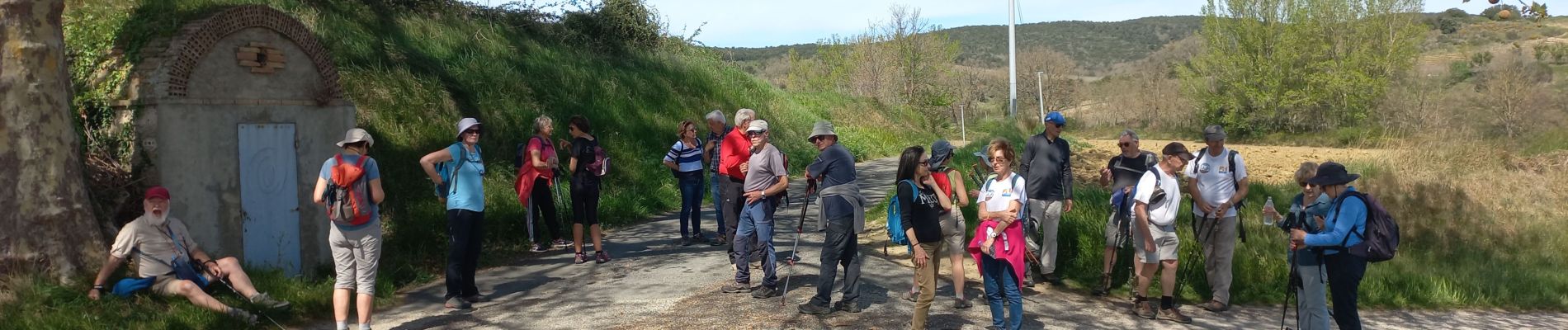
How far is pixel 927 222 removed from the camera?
590 centimetres

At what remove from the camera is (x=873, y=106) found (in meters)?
34.4

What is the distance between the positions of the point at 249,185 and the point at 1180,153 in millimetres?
6741

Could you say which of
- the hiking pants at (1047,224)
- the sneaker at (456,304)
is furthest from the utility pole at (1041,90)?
the sneaker at (456,304)

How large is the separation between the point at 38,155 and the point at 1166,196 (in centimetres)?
736

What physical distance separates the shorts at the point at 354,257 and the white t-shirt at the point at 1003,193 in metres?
3.68

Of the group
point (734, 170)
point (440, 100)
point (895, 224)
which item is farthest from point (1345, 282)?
point (440, 100)

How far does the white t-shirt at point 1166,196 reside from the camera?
20.7 feet

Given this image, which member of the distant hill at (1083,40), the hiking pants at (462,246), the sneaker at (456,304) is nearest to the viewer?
the hiking pants at (462,246)

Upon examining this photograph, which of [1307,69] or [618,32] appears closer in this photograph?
[618,32]

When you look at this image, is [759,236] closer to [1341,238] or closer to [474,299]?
[474,299]

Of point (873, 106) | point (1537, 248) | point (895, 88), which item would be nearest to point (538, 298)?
point (1537, 248)

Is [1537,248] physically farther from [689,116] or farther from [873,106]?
[873,106]

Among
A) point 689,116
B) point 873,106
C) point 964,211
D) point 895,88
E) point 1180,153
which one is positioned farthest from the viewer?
point 895,88

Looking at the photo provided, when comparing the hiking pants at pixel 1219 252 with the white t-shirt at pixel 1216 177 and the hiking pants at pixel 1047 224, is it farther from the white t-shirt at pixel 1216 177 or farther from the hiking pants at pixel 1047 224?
the hiking pants at pixel 1047 224
